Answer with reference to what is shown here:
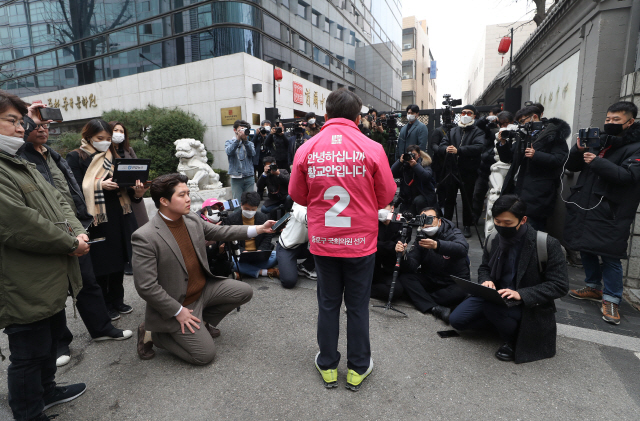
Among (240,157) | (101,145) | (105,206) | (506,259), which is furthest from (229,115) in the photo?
(506,259)

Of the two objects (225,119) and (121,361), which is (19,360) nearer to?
(121,361)

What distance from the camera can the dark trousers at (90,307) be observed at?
A: 9.49 ft

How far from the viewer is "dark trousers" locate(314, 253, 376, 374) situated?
235 cm

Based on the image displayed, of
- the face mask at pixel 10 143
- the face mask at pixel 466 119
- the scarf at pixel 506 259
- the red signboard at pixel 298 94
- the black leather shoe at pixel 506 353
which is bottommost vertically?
the black leather shoe at pixel 506 353

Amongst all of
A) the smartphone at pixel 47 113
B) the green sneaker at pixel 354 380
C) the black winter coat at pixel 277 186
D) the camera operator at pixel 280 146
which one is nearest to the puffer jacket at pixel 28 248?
the smartphone at pixel 47 113

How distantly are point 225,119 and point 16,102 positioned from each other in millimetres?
9649

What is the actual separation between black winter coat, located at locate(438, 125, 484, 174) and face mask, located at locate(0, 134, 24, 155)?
5.13 meters

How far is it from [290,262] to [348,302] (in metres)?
2.09

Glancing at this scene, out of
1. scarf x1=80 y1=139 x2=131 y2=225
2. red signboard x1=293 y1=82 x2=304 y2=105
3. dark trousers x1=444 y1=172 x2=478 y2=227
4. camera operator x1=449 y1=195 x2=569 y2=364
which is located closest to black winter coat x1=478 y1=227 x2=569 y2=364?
camera operator x1=449 y1=195 x2=569 y2=364

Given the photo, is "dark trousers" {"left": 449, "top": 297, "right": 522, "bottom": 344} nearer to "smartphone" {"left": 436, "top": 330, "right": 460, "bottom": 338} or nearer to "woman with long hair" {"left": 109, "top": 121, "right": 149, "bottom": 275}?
"smartphone" {"left": 436, "top": 330, "right": 460, "bottom": 338}

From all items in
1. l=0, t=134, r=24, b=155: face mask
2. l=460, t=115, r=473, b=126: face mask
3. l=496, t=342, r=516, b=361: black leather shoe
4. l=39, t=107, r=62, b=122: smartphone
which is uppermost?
l=460, t=115, r=473, b=126: face mask

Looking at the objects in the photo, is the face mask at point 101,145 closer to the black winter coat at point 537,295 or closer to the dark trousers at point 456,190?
the black winter coat at point 537,295

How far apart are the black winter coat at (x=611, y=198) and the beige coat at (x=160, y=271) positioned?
3.56 meters

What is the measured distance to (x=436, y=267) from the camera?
3.76 m
